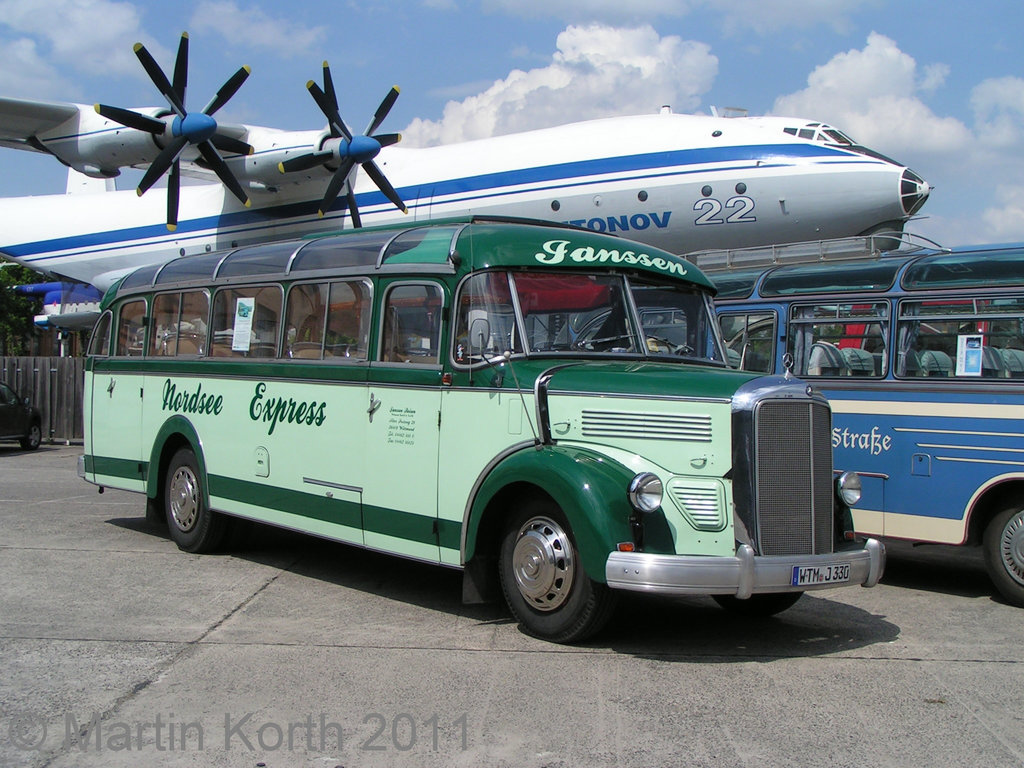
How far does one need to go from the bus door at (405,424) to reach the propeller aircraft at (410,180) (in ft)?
39.2

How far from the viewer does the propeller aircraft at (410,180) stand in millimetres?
17438

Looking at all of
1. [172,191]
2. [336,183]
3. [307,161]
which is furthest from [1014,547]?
[172,191]

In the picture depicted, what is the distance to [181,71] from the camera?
2269 cm

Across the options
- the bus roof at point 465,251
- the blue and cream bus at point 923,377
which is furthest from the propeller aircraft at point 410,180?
the bus roof at point 465,251

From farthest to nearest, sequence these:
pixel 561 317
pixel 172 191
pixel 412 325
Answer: pixel 172 191, pixel 412 325, pixel 561 317

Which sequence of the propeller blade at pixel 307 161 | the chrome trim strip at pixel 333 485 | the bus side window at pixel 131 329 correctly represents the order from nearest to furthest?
the chrome trim strip at pixel 333 485
the bus side window at pixel 131 329
the propeller blade at pixel 307 161

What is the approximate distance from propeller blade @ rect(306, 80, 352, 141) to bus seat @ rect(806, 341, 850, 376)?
16016 millimetres

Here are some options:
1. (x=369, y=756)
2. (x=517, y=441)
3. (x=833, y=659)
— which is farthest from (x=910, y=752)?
(x=517, y=441)

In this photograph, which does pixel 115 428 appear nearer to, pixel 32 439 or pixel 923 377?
pixel 923 377

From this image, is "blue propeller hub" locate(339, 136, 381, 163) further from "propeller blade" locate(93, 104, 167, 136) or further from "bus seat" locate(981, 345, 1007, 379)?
"bus seat" locate(981, 345, 1007, 379)

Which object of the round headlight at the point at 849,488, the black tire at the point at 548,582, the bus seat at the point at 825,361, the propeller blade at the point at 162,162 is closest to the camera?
the black tire at the point at 548,582

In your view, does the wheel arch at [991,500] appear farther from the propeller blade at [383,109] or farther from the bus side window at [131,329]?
the propeller blade at [383,109]

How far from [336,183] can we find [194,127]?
11.1 ft

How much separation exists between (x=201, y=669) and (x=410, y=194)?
18.2 m
